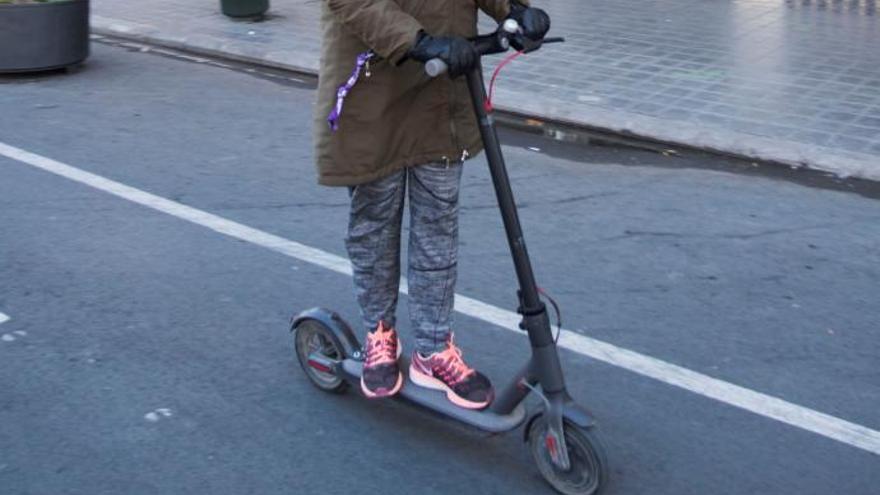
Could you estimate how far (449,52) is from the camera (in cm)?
310

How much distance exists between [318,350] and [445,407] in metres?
0.64

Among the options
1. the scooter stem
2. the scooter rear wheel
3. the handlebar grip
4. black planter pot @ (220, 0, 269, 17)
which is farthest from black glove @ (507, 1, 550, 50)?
black planter pot @ (220, 0, 269, 17)

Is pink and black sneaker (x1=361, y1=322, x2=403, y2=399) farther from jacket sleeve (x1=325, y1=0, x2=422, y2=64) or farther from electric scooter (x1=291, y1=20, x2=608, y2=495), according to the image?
jacket sleeve (x1=325, y1=0, x2=422, y2=64)

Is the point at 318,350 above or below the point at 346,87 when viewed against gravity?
below

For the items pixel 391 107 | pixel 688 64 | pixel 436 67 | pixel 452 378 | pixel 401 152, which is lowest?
pixel 452 378

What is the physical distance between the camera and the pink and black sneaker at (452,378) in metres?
3.69

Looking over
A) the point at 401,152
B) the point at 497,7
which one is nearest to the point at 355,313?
the point at 401,152

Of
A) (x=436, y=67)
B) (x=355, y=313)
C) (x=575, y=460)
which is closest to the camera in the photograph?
(x=436, y=67)

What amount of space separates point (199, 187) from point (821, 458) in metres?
3.87

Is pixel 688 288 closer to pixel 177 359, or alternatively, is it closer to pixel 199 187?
pixel 177 359

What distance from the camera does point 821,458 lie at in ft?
12.1

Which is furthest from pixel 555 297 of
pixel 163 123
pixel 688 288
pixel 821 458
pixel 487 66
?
pixel 487 66

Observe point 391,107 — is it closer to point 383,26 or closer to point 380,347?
point 383,26

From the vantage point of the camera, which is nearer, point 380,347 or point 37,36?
point 380,347
